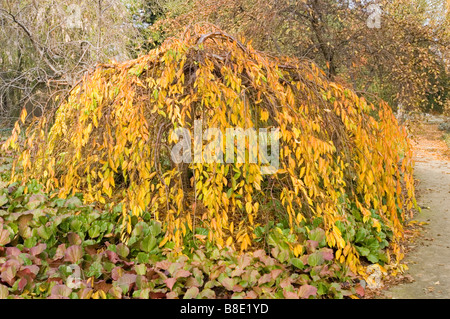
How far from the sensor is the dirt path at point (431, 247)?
272 centimetres

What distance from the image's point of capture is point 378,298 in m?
2.63

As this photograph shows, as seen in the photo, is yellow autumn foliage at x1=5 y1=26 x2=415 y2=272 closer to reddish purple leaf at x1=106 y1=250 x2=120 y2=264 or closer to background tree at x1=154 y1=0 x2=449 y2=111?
reddish purple leaf at x1=106 y1=250 x2=120 y2=264

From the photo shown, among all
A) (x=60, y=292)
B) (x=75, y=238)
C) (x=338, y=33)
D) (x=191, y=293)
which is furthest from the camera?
(x=338, y=33)

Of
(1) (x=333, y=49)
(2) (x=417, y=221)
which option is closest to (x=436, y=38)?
(1) (x=333, y=49)

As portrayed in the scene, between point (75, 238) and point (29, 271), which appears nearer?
point (29, 271)

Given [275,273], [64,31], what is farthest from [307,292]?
[64,31]

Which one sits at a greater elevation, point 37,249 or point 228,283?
point 37,249

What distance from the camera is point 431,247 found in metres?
3.47

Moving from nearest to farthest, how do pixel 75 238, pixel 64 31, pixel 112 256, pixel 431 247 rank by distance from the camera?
1. pixel 112 256
2. pixel 75 238
3. pixel 431 247
4. pixel 64 31

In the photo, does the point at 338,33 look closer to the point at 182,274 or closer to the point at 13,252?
the point at 182,274

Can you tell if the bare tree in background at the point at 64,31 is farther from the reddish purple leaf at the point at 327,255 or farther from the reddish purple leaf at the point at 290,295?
the reddish purple leaf at the point at 290,295

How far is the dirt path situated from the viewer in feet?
8.93
